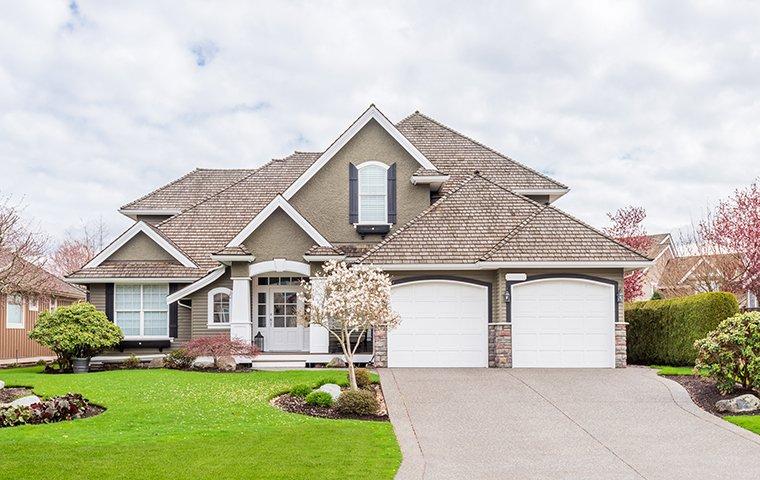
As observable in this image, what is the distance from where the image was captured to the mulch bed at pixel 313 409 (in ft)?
49.0

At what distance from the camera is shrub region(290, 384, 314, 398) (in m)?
16.6

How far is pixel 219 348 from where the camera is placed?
72.5 ft

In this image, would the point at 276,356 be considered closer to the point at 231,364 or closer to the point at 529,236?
the point at 231,364

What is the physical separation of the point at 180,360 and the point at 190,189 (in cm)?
964

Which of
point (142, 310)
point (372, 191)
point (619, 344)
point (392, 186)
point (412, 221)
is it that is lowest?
point (619, 344)

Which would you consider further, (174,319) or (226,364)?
(174,319)

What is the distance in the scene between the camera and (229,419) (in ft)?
46.7

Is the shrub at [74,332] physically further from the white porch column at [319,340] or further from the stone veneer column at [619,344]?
the stone veneer column at [619,344]

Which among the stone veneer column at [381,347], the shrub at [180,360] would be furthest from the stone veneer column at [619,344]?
the shrub at [180,360]

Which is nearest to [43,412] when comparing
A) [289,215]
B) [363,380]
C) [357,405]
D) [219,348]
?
[357,405]

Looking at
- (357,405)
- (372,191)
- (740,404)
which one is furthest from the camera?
(372,191)

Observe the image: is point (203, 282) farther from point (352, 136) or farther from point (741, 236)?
point (741, 236)

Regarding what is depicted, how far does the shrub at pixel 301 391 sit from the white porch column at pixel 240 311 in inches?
267

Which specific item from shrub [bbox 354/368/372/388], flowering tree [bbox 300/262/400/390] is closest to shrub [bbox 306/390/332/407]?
flowering tree [bbox 300/262/400/390]
